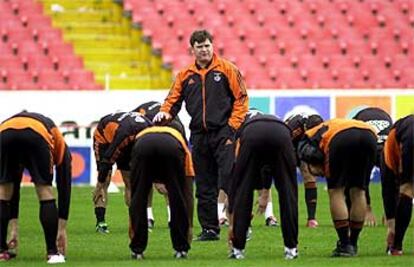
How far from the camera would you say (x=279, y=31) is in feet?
112

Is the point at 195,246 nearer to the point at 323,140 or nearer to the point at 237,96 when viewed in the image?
the point at 237,96

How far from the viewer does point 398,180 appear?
1479 cm

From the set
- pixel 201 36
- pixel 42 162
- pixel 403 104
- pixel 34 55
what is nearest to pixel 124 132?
pixel 201 36

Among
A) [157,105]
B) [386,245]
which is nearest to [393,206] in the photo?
[386,245]

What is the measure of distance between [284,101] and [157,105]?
32.2 feet

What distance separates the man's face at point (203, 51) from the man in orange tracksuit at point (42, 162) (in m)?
2.84

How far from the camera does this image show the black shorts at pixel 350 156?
1443cm

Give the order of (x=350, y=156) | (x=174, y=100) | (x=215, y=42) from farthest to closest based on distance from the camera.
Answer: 1. (x=215, y=42)
2. (x=174, y=100)
3. (x=350, y=156)

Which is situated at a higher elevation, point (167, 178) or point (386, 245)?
point (167, 178)

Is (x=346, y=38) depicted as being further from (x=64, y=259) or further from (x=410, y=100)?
(x=64, y=259)

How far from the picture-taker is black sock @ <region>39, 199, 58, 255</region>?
1398 cm

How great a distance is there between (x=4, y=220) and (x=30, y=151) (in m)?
1.10

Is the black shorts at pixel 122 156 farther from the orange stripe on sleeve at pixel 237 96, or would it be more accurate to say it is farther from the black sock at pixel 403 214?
the black sock at pixel 403 214

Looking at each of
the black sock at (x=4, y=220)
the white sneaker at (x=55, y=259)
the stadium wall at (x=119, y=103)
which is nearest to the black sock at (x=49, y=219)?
the white sneaker at (x=55, y=259)
